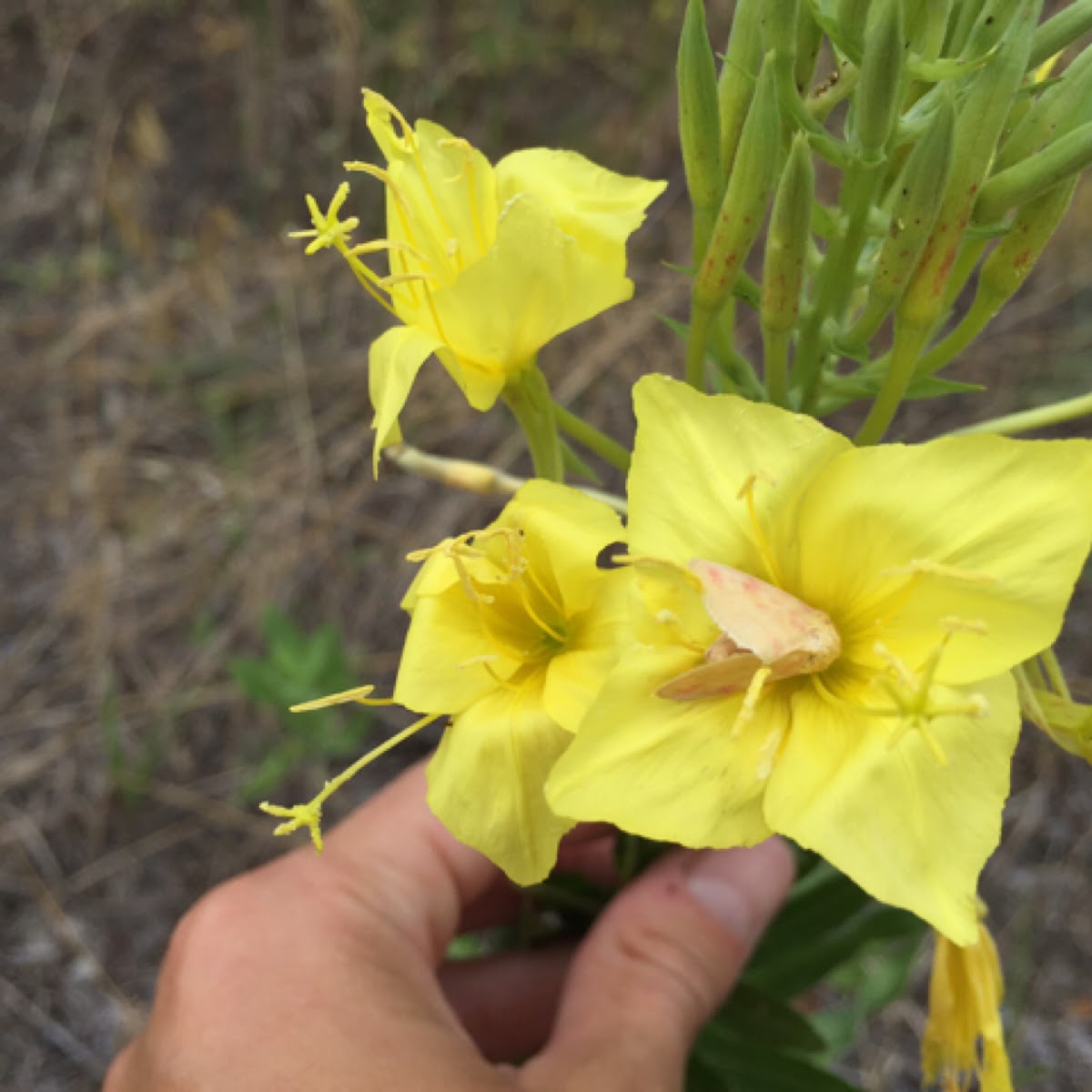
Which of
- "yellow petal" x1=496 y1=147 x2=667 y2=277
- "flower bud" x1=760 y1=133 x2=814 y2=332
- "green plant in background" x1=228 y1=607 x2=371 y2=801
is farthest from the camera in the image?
"green plant in background" x1=228 y1=607 x2=371 y2=801

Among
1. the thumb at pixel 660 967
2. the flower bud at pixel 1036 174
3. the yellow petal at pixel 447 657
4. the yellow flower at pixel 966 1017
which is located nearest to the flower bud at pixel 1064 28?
the flower bud at pixel 1036 174

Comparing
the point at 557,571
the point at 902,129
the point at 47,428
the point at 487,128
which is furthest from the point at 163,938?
the point at 487,128

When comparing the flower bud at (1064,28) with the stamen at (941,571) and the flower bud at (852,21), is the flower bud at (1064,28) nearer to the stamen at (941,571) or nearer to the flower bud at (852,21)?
the flower bud at (852,21)

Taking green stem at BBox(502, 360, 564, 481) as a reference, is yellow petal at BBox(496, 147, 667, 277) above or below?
above

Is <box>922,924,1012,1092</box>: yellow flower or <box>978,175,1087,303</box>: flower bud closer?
<box>978,175,1087,303</box>: flower bud

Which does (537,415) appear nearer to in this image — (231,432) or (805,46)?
(805,46)

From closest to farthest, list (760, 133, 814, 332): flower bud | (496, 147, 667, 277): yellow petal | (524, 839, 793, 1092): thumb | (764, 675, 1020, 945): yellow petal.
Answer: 1. (764, 675, 1020, 945): yellow petal
2. (760, 133, 814, 332): flower bud
3. (496, 147, 667, 277): yellow petal
4. (524, 839, 793, 1092): thumb

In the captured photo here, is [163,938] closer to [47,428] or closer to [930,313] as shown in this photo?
[47,428]

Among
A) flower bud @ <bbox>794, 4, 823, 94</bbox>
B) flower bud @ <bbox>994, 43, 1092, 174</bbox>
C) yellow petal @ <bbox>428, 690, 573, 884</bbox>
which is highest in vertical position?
flower bud @ <bbox>794, 4, 823, 94</bbox>

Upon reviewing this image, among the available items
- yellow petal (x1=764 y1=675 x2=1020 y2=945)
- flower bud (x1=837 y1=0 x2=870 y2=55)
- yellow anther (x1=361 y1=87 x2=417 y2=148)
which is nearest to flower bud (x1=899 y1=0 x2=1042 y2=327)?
flower bud (x1=837 y1=0 x2=870 y2=55)

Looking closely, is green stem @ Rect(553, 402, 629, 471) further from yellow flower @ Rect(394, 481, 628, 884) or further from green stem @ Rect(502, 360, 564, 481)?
yellow flower @ Rect(394, 481, 628, 884)
